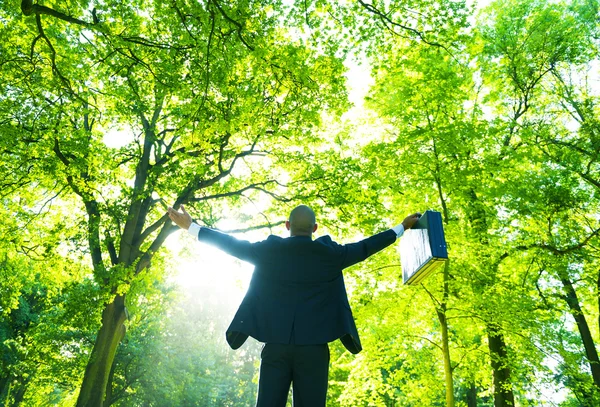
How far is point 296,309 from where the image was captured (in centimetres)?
240

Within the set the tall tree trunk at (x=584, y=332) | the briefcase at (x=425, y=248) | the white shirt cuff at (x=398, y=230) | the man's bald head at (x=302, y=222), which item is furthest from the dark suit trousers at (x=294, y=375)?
the tall tree trunk at (x=584, y=332)

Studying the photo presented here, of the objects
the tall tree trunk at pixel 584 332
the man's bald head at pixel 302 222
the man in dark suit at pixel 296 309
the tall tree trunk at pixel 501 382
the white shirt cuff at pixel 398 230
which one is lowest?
the man in dark suit at pixel 296 309

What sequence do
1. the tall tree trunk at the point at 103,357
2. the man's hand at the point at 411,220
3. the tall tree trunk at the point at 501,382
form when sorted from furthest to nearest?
the tall tree trunk at the point at 501,382 → the tall tree trunk at the point at 103,357 → the man's hand at the point at 411,220

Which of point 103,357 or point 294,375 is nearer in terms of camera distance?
point 294,375

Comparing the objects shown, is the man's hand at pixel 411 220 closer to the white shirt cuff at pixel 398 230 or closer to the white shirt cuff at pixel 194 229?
the white shirt cuff at pixel 398 230

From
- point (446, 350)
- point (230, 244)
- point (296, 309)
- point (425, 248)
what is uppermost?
point (446, 350)

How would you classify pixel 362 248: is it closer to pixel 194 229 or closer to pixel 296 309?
pixel 296 309

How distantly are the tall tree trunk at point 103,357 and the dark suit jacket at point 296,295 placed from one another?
29.0ft

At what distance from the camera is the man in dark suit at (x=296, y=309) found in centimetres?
227

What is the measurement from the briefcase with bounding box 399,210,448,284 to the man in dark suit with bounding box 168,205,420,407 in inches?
14.0

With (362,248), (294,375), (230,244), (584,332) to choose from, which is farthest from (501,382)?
(230,244)

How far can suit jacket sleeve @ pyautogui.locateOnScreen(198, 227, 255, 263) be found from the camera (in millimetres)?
2578

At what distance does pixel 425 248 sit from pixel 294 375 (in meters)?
1.25

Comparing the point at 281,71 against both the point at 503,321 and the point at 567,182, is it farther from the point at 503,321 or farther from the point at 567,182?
the point at 567,182
